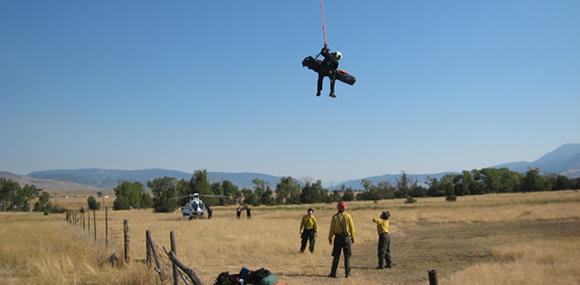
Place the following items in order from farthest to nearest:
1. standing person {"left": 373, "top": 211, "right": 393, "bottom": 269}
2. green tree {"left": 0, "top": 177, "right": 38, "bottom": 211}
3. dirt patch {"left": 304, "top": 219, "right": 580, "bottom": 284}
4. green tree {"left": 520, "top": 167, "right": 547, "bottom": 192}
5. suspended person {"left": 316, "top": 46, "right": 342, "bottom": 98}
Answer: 1. green tree {"left": 520, "top": 167, "right": 547, "bottom": 192}
2. green tree {"left": 0, "top": 177, "right": 38, "bottom": 211}
3. standing person {"left": 373, "top": 211, "right": 393, "bottom": 269}
4. dirt patch {"left": 304, "top": 219, "right": 580, "bottom": 284}
5. suspended person {"left": 316, "top": 46, "right": 342, "bottom": 98}

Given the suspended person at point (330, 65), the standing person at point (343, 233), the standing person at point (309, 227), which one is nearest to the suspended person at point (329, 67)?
the suspended person at point (330, 65)

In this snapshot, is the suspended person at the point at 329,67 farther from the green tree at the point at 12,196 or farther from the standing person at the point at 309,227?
the green tree at the point at 12,196

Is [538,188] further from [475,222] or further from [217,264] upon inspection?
[217,264]

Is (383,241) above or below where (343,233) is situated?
below

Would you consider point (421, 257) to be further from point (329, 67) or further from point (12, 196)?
point (12, 196)

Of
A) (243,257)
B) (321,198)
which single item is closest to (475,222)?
(243,257)

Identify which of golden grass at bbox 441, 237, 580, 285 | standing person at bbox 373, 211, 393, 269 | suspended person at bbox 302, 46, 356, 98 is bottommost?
golden grass at bbox 441, 237, 580, 285

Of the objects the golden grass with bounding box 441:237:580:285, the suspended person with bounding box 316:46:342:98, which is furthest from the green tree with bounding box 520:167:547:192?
the suspended person with bounding box 316:46:342:98

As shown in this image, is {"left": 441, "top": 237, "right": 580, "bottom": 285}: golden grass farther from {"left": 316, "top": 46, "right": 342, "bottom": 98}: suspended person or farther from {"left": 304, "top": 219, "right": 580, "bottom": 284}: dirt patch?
{"left": 316, "top": 46, "right": 342, "bottom": 98}: suspended person

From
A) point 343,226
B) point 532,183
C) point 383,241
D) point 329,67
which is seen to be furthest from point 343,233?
point 532,183

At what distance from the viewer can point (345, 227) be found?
30.5 ft

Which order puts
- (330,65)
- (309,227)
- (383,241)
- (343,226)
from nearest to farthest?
(330,65), (343,226), (383,241), (309,227)

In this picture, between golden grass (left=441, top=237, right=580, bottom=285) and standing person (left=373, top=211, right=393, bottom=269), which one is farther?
standing person (left=373, top=211, right=393, bottom=269)

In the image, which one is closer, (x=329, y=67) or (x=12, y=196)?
(x=329, y=67)
